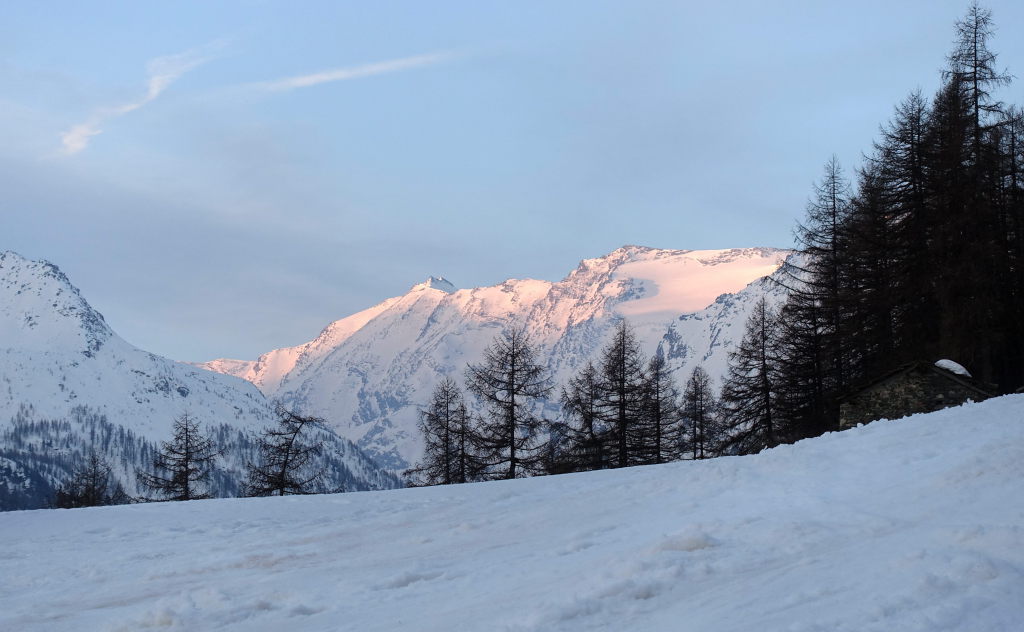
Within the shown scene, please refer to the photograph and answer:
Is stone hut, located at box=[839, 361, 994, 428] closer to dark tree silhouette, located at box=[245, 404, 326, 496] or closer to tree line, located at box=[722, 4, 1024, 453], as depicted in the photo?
tree line, located at box=[722, 4, 1024, 453]

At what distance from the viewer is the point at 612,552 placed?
34.6 ft

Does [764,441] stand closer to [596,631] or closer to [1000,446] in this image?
[1000,446]

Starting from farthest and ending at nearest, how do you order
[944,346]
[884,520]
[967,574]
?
[944,346] → [884,520] → [967,574]

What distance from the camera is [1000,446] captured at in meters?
12.3

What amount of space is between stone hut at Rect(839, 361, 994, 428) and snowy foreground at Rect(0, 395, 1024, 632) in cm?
520

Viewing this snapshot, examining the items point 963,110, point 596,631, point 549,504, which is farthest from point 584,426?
point 596,631

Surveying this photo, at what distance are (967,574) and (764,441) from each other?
27.0 metres

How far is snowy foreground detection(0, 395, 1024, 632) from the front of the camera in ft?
24.3

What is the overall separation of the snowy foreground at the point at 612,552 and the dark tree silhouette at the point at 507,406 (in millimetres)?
15203

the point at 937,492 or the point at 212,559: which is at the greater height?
the point at 937,492

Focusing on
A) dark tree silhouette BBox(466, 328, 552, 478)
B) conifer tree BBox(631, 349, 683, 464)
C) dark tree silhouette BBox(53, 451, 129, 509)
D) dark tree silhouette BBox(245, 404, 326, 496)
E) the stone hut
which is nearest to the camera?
the stone hut

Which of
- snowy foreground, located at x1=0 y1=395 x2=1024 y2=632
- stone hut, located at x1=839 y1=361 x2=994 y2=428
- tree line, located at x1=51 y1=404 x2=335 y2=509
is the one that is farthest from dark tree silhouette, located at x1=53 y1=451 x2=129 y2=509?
stone hut, located at x1=839 y1=361 x2=994 y2=428

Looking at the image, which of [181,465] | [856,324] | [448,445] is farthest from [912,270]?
[181,465]

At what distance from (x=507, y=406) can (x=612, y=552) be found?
75.5 ft
